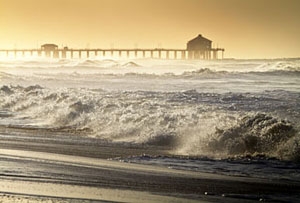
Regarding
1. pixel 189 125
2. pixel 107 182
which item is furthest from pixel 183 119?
pixel 107 182

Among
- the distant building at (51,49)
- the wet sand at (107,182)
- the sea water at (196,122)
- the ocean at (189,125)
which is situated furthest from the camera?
the distant building at (51,49)

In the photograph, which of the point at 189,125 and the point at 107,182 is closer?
the point at 107,182

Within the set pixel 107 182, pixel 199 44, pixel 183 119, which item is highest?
pixel 199 44

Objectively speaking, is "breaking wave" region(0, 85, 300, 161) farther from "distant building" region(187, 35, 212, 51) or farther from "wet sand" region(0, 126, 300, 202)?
"distant building" region(187, 35, 212, 51)

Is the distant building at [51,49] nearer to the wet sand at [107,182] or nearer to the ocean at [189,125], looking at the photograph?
the ocean at [189,125]

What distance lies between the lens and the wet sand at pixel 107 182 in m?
14.1

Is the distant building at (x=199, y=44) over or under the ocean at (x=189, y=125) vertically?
over

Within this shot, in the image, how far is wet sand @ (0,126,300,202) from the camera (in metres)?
14.1

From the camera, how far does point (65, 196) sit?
13828 millimetres

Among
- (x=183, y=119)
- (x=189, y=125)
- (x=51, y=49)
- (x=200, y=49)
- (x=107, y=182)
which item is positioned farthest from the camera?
(x=51, y=49)

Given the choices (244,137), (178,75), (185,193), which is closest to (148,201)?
(185,193)

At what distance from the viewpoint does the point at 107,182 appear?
608 inches

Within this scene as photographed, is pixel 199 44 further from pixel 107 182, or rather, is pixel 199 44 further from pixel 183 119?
pixel 107 182

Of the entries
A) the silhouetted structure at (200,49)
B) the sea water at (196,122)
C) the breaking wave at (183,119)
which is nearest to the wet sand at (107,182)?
the sea water at (196,122)
